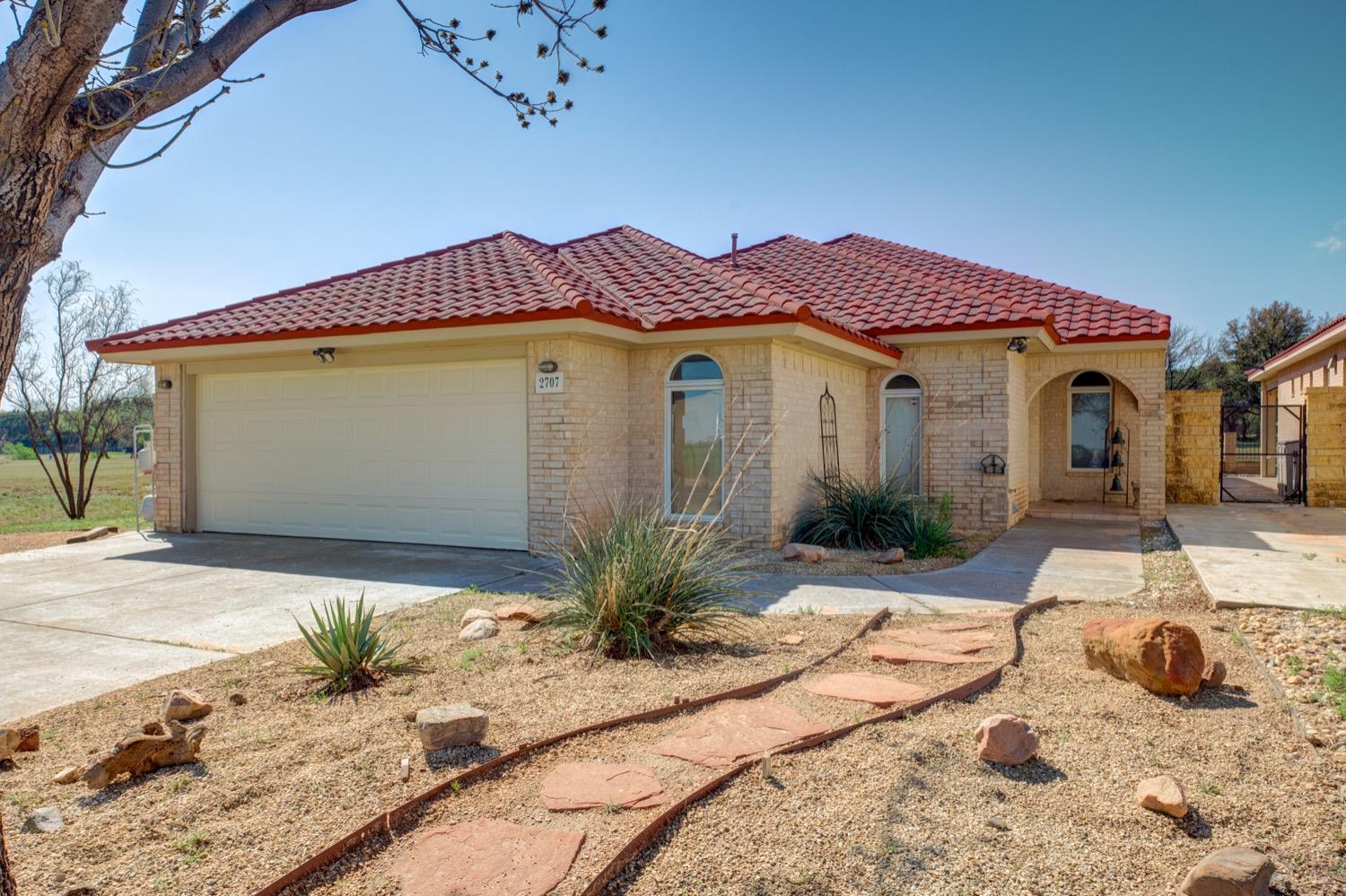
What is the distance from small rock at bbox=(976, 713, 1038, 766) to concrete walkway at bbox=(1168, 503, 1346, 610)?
4.31 m

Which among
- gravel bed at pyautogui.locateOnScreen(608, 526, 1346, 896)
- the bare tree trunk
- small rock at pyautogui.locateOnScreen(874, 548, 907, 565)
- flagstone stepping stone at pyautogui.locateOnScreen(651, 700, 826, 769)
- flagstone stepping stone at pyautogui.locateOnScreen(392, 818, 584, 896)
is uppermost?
the bare tree trunk

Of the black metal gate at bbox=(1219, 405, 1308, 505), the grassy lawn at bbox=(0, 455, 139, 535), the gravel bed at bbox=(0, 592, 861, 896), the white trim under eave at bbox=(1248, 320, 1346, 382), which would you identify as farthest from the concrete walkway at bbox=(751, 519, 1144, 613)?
the grassy lawn at bbox=(0, 455, 139, 535)

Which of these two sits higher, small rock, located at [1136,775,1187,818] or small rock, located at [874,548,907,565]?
small rock, located at [874,548,907,565]

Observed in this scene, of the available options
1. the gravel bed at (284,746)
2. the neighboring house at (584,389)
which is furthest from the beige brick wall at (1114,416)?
the gravel bed at (284,746)

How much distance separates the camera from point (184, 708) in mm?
4266

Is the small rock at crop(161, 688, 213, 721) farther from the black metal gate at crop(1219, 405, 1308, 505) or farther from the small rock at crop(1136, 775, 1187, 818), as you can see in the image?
the black metal gate at crop(1219, 405, 1308, 505)

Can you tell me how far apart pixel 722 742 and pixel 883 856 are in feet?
3.75

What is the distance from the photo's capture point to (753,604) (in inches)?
281

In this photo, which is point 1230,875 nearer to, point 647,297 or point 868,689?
point 868,689

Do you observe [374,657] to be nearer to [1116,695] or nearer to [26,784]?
[26,784]

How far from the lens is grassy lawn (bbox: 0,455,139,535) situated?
15943 millimetres

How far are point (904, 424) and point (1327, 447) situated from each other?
8999mm

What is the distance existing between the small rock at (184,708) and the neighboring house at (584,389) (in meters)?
4.69

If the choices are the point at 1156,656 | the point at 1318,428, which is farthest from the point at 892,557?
the point at 1318,428
